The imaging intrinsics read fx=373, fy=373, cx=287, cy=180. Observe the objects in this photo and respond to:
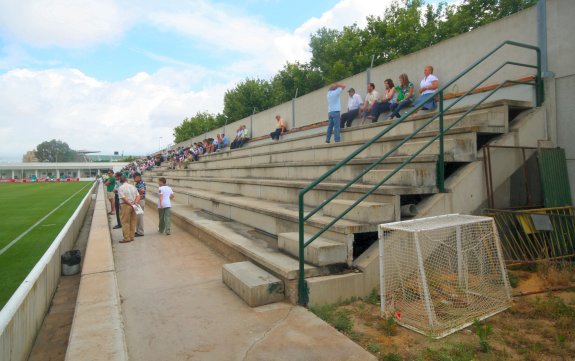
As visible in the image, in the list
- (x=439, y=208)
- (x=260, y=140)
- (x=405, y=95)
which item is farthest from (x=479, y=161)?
(x=260, y=140)

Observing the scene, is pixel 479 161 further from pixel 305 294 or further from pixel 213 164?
pixel 213 164

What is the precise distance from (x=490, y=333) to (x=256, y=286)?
2367mm

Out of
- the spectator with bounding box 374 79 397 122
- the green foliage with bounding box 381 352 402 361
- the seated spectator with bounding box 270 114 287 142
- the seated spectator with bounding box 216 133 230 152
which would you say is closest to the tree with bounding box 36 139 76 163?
the seated spectator with bounding box 216 133 230 152

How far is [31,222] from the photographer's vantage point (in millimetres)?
14555

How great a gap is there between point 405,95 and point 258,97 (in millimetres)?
45541

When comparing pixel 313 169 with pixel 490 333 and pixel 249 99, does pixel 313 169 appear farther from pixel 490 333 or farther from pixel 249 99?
pixel 249 99

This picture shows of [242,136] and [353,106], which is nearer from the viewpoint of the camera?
[353,106]

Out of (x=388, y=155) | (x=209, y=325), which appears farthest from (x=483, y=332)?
(x=209, y=325)

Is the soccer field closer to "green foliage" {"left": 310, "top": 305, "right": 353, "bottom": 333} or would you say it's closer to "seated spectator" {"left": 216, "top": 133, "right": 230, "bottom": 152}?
"green foliage" {"left": 310, "top": 305, "right": 353, "bottom": 333}

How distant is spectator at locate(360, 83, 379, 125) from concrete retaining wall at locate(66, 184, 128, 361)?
7.06m

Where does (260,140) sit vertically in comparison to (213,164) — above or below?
above

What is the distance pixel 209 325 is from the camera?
148 inches

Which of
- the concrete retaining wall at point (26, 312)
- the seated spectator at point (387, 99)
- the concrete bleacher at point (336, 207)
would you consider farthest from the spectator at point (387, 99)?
the concrete retaining wall at point (26, 312)

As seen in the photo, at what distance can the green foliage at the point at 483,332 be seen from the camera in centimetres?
316
